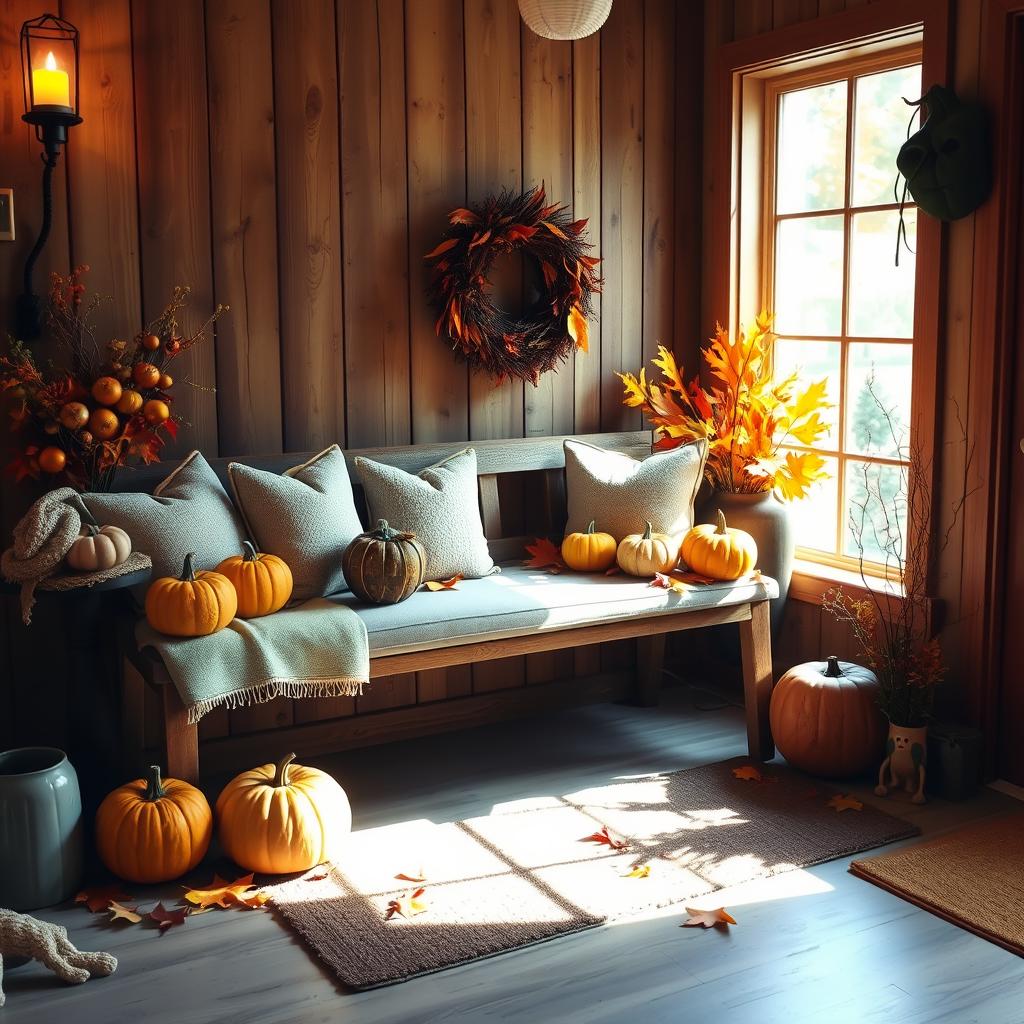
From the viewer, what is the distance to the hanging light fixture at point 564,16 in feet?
10.6

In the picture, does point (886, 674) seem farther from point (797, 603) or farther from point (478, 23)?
point (478, 23)

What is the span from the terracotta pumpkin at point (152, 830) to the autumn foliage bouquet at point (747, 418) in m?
1.95

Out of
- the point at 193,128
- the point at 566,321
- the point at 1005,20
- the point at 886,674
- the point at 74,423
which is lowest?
the point at 886,674

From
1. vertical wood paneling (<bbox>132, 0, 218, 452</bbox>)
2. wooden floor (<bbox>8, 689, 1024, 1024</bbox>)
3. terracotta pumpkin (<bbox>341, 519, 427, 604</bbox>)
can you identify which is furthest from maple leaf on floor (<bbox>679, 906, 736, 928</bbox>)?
vertical wood paneling (<bbox>132, 0, 218, 452</bbox>)

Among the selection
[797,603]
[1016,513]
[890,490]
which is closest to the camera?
[1016,513]

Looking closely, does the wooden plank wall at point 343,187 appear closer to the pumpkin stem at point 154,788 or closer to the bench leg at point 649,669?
the bench leg at point 649,669

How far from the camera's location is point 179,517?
10.2 feet

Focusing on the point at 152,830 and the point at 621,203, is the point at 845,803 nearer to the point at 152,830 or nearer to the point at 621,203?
the point at 152,830

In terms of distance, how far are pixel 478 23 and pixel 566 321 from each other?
3.13ft

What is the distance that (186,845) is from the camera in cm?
280

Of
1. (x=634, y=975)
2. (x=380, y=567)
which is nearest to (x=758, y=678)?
(x=380, y=567)

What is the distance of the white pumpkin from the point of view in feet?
9.34

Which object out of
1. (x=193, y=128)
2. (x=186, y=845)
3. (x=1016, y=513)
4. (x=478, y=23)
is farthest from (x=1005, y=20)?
(x=186, y=845)

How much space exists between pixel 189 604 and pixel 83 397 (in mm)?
690
